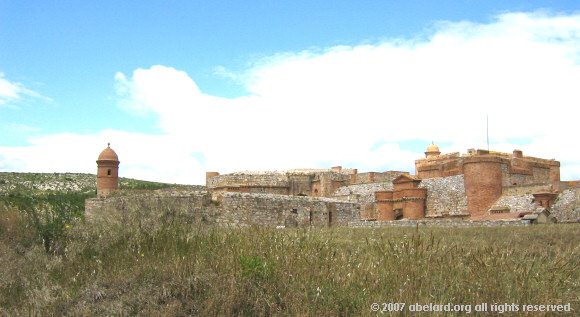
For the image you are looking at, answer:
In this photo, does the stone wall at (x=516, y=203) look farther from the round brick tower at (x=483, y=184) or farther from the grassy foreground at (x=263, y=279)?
the grassy foreground at (x=263, y=279)

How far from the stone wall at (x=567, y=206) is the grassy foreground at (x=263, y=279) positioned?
64.3 ft

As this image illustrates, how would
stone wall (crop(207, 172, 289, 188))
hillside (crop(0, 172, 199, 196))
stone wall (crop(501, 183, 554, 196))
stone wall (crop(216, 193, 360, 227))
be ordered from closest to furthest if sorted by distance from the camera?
stone wall (crop(216, 193, 360, 227)) < stone wall (crop(501, 183, 554, 196)) < stone wall (crop(207, 172, 289, 188)) < hillside (crop(0, 172, 199, 196))

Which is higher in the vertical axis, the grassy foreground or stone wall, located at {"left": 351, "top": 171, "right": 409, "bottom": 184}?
stone wall, located at {"left": 351, "top": 171, "right": 409, "bottom": 184}

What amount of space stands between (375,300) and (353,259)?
1178mm

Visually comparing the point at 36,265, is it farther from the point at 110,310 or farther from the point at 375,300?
the point at 375,300

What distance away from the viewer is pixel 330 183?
116 ft

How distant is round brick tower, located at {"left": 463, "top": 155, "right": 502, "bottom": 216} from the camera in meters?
27.2

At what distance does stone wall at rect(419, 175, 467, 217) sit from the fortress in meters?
0.05

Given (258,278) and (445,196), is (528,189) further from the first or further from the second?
(258,278)

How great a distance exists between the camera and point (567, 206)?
23.9 m

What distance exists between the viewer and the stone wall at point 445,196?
92.8ft

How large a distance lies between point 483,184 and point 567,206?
4.41 meters

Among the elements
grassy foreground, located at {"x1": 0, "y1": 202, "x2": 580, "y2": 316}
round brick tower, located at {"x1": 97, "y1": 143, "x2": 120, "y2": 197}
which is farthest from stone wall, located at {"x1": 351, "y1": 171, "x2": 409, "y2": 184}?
grassy foreground, located at {"x1": 0, "y1": 202, "x2": 580, "y2": 316}

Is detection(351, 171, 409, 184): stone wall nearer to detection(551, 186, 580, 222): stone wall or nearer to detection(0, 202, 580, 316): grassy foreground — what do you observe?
detection(551, 186, 580, 222): stone wall
